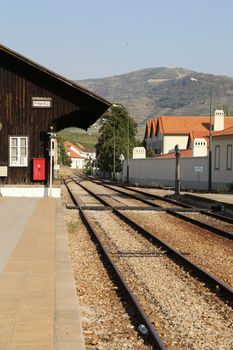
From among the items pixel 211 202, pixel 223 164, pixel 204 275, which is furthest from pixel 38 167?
pixel 223 164

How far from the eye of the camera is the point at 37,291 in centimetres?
801

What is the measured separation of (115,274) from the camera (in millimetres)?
10344

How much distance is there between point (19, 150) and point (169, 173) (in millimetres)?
31802

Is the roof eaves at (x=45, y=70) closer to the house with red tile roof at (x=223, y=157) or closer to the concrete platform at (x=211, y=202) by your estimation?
the concrete platform at (x=211, y=202)

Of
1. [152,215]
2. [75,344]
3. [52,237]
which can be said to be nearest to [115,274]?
[52,237]

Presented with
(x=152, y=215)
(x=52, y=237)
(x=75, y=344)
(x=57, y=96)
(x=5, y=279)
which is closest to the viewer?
(x=75, y=344)

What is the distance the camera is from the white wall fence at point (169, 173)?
170 feet

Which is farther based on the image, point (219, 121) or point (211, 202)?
point (219, 121)

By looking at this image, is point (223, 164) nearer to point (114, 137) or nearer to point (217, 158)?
point (217, 158)

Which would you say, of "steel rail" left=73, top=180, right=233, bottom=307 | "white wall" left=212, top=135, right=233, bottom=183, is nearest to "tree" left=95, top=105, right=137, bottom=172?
"white wall" left=212, top=135, right=233, bottom=183

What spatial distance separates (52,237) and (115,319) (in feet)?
21.9

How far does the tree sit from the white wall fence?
52.3ft

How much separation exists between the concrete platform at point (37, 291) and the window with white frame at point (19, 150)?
1301cm

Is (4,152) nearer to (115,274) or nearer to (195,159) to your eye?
(115,274)
